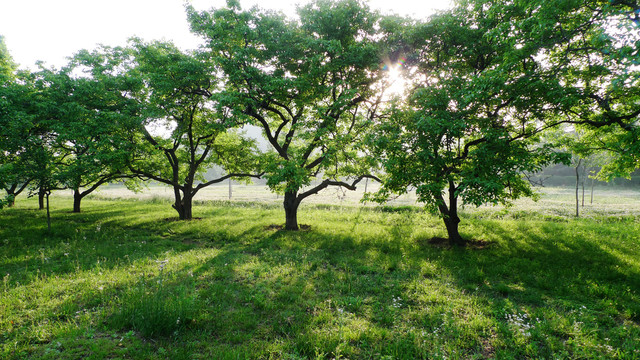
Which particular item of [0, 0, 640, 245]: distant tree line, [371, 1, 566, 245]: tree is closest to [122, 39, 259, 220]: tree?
[0, 0, 640, 245]: distant tree line

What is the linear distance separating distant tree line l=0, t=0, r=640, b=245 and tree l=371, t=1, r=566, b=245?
0.07 metres

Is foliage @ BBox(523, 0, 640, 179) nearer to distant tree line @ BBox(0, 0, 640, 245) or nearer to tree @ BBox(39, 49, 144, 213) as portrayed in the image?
distant tree line @ BBox(0, 0, 640, 245)

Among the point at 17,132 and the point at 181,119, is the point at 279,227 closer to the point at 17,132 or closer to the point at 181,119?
the point at 181,119

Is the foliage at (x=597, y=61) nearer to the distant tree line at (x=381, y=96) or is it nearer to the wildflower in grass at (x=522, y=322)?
the distant tree line at (x=381, y=96)

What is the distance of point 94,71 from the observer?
15562 mm

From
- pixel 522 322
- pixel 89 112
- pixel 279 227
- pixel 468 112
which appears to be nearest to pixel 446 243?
pixel 468 112

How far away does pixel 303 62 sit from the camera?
13.7m

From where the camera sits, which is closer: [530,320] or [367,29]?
[530,320]

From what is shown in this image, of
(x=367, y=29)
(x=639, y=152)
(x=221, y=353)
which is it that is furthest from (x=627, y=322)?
(x=367, y=29)

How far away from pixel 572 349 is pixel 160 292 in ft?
30.5

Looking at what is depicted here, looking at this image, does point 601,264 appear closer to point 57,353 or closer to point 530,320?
point 530,320

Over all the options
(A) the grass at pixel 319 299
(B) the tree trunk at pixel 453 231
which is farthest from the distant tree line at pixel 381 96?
(A) the grass at pixel 319 299

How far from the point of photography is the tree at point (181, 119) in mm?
13680

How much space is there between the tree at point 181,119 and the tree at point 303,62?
4.93 feet
